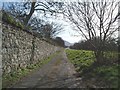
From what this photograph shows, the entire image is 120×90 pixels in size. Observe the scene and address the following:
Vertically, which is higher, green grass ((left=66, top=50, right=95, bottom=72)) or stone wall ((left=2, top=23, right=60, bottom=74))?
stone wall ((left=2, top=23, right=60, bottom=74))

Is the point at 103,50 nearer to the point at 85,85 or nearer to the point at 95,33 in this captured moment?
the point at 95,33

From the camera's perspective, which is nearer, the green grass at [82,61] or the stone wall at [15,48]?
the stone wall at [15,48]

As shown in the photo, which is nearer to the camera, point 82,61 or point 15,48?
point 15,48

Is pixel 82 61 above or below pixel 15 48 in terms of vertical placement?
below

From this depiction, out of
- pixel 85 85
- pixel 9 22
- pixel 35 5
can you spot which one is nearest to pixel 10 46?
pixel 9 22

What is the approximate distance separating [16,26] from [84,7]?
5.26m

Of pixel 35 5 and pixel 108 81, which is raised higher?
pixel 35 5

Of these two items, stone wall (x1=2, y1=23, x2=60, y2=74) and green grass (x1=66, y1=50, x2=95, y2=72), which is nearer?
stone wall (x1=2, y1=23, x2=60, y2=74)

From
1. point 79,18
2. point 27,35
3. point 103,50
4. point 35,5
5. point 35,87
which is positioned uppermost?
point 35,5

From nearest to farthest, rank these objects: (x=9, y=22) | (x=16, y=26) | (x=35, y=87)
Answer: (x=35, y=87), (x=9, y=22), (x=16, y=26)

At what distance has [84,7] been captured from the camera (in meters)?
14.2

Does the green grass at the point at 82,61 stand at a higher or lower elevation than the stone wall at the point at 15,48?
lower

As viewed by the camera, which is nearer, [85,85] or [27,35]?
[85,85]

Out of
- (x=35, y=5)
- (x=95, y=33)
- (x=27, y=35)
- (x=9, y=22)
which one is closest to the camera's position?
(x=9, y=22)
